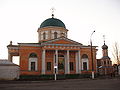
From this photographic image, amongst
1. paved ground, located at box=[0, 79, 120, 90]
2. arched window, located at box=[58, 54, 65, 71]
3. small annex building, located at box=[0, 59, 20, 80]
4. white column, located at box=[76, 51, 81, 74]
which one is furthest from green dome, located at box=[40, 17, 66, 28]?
paved ground, located at box=[0, 79, 120, 90]

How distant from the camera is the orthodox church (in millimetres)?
39062

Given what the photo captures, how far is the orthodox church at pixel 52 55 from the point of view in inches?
1538

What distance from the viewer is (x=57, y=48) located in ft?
129

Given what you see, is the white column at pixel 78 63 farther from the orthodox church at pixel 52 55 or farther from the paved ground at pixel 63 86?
the paved ground at pixel 63 86

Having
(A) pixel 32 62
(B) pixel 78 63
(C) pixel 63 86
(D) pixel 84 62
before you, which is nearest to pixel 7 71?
(A) pixel 32 62

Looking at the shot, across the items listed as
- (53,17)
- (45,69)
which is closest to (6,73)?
(45,69)

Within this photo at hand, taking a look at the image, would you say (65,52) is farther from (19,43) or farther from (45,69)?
(19,43)

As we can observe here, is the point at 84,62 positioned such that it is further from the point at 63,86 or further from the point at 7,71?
the point at 63,86

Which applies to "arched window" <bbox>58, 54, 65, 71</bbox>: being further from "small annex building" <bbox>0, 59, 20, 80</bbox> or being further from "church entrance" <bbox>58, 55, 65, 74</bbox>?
"small annex building" <bbox>0, 59, 20, 80</bbox>

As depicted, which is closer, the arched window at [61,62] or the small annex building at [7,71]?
the small annex building at [7,71]

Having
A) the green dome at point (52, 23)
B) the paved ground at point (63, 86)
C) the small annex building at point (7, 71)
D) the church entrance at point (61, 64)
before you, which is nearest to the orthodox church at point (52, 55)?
the church entrance at point (61, 64)

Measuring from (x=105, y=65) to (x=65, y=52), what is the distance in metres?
32.3

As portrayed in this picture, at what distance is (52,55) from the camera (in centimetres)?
4172

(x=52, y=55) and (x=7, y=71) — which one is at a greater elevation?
(x=52, y=55)
